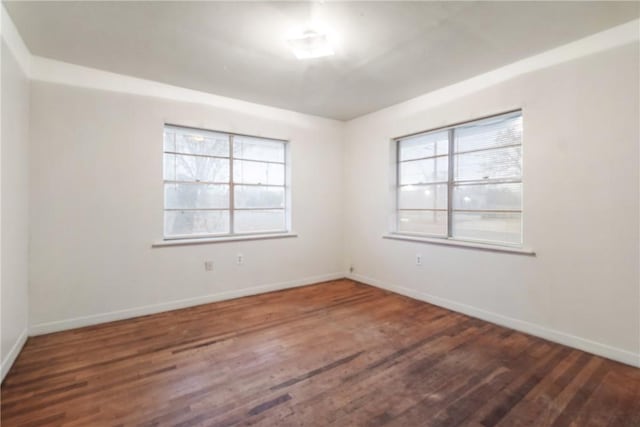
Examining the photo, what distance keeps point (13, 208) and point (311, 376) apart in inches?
104

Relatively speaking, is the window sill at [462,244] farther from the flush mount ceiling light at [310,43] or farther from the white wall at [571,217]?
the flush mount ceiling light at [310,43]

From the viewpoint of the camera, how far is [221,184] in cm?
401

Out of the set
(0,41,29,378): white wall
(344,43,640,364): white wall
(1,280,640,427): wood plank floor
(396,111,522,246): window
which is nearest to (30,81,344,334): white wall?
(0,41,29,378): white wall

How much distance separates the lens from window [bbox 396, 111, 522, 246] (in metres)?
3.17

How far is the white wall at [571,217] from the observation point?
2379 millimetres

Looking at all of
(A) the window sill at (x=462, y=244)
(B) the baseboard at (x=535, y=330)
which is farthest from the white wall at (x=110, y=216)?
(B) the baseboard at (x=535, y=330)

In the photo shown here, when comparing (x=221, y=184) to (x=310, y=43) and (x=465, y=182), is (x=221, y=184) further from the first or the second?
(x=465, y=182)

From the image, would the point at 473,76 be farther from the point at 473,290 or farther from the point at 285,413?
the point at 285,413

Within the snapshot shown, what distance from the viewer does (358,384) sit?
208cm

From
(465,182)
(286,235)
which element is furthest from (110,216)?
(465,182)

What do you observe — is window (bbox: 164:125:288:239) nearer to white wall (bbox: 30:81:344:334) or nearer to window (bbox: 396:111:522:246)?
white wall (bbox: 30:81:344:334)

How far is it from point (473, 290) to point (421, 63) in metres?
2.46

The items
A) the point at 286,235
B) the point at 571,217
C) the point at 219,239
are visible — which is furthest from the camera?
the point at 286,235

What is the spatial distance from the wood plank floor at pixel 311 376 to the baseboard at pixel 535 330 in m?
0.09
